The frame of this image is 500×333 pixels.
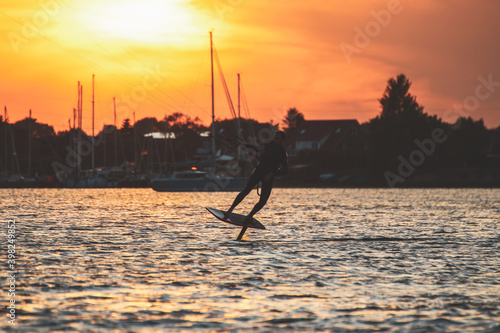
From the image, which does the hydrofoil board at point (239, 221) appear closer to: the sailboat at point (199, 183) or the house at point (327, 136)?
the sailboat at point (199, 183)

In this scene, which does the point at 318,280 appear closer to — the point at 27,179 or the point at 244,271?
the point at 244,271

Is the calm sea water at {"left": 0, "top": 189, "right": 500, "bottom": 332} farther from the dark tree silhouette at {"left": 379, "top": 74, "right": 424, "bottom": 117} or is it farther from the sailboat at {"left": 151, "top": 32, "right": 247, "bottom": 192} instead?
the dark tree silhouette at {"left": 379, "top": 74, "right": 424, "bottom": 117}

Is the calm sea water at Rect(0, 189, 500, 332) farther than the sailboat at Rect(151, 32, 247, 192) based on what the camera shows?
No

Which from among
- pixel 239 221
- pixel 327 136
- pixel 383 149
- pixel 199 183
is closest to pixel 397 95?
pixel 327 136

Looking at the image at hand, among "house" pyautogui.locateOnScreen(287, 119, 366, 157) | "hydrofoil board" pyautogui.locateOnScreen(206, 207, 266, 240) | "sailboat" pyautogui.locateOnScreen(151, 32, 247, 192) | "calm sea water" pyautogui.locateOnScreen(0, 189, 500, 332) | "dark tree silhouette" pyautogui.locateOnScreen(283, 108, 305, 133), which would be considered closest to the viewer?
"calm sea water" pyautogui.locateOnScreen(0, 189, 500, 332)

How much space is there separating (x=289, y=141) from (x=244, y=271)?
13472cm

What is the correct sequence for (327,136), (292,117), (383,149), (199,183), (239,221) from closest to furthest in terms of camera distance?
(239,221), (199,183), (383,149), (327,136), (292,117)

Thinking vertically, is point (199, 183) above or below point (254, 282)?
above

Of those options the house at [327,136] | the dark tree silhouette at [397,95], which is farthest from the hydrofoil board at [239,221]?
the dark tree silhouette at [397,95]

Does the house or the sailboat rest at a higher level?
the house

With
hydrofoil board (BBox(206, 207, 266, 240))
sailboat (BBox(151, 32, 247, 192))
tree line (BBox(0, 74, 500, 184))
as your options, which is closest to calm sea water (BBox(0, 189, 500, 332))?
hydrofoil board (BBox(206, 207, 266, 240))

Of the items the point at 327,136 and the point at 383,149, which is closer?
the point at 383,149

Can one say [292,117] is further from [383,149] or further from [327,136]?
[383,149]

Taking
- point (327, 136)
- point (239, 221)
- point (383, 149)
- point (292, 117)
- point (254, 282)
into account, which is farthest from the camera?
point (292, 117)
